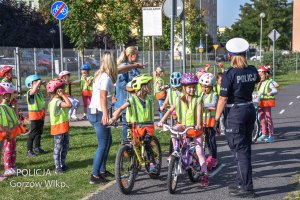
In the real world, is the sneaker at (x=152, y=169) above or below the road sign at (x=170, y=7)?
below

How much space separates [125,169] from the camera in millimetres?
7438

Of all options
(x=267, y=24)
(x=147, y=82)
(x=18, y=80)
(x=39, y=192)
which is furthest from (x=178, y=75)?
(x=267, y=24)

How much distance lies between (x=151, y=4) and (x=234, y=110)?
28846 millimetres

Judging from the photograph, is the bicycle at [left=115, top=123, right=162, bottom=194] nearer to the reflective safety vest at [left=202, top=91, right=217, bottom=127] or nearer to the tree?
the reflective safety vest at [left=202, top=91, right=217, bottom=127]

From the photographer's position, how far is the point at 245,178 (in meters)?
7.19

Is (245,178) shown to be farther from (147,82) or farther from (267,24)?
(267,24)

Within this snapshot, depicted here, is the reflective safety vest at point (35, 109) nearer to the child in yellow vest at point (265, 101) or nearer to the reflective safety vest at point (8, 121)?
the reflective safety vest at point (8, 121)

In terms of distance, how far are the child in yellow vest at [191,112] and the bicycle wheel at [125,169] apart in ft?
2.59

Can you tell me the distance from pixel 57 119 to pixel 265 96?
5350mm

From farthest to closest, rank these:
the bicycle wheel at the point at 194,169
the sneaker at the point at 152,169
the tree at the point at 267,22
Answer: the tree at the point at 267,22 < the sneaker at the point at 152,169 < the bicycle wheel at the point at 194,169

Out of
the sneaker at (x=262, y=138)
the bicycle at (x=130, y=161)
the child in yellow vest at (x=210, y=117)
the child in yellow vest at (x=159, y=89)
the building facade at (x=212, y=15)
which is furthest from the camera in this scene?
the building facade at (x=212, y=15)

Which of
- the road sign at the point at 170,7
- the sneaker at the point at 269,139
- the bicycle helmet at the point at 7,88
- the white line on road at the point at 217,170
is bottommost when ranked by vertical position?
the white line on road at the point at 217,170

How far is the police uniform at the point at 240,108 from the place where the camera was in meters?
7.10

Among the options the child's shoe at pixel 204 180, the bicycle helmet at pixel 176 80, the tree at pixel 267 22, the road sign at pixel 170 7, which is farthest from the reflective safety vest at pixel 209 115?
the tree at pixel 267 22
